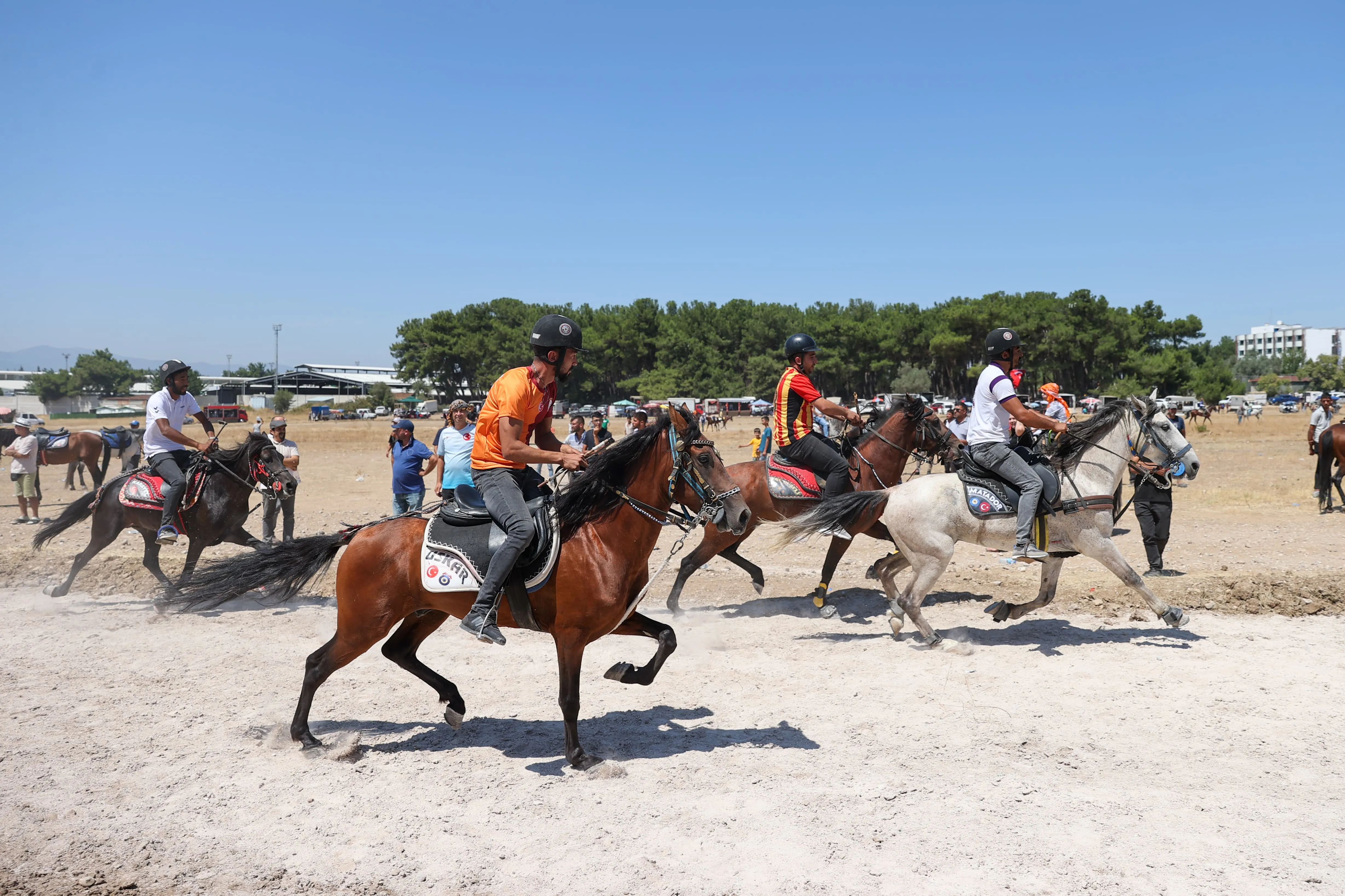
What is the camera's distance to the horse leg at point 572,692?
558 centimetres

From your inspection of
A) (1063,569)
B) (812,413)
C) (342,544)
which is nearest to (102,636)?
(342,544)

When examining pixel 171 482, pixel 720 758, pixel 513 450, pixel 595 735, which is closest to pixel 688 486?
pixel 513 450

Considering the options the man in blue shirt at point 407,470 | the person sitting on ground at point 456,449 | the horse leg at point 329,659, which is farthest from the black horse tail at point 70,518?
the horse leg at point 329,659

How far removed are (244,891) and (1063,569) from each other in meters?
10.7

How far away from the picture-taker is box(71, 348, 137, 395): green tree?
129625 millimetres

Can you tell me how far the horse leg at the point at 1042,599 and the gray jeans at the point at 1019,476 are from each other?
775 millimetres

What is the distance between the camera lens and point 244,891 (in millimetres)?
4312

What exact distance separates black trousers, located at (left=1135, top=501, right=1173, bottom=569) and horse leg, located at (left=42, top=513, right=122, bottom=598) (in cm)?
1261

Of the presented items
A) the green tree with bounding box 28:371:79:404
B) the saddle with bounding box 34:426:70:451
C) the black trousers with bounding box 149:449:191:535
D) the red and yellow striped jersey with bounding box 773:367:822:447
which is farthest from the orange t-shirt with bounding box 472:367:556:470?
the green tree with bounding box 28:371:79:404

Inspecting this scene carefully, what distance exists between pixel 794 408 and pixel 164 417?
23.4 ft

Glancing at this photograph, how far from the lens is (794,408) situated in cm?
985

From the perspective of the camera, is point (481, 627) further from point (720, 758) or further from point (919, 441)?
point (919, 441)

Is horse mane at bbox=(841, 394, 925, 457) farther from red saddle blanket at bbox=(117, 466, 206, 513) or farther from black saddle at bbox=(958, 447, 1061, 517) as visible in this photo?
red saddle blanket at bbox=(117, 466, 206, 513)

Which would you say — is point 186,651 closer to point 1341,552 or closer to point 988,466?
point 988,466
